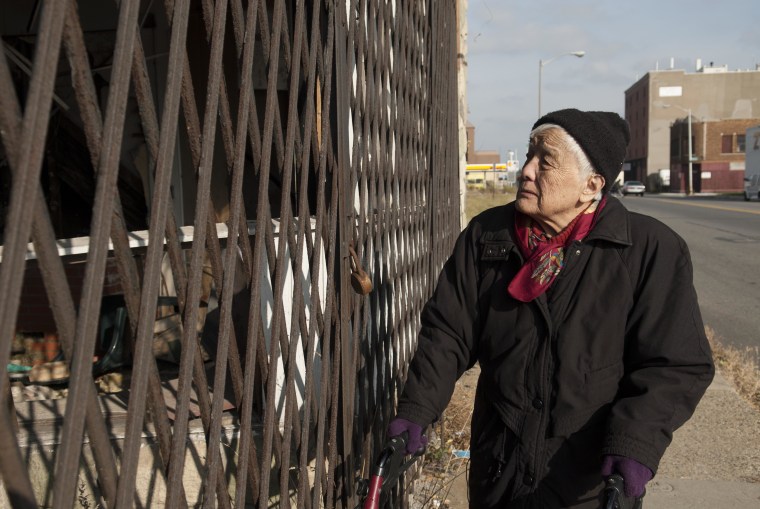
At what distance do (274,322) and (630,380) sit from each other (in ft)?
3.84

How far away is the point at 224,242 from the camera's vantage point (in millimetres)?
3576

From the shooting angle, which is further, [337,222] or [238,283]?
[238,283]

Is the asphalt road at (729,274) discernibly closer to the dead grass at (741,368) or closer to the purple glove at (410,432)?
the dead grass at (741,368)

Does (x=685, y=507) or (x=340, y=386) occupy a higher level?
(x=340, y=386)

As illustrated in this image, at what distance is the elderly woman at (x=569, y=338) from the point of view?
2387 mm

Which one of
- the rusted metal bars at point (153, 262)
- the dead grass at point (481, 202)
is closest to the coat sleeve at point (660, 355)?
the rusted metal bars at point (153, 262)

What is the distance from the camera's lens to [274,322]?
6.57 ft

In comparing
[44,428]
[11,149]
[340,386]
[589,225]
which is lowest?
[44,428]

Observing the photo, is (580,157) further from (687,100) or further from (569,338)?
(687,100)

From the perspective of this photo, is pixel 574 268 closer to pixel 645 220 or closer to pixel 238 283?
pixel 645 220

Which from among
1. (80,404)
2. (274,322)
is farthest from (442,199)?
(80,404)

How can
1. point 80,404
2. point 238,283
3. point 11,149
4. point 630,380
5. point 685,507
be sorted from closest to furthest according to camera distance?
point 11,149, point 80,404, point 630,380, point 238,283, point 685,507

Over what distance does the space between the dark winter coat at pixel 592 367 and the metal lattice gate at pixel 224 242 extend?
0.58 metres

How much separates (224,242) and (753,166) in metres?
44.0
